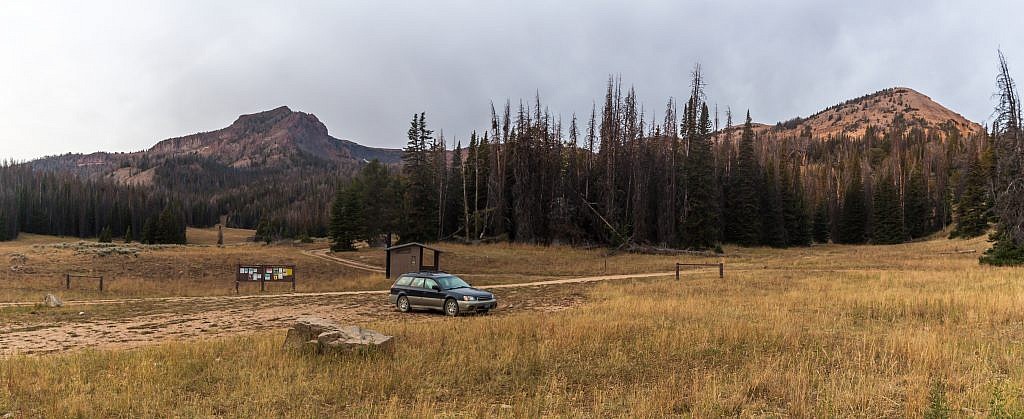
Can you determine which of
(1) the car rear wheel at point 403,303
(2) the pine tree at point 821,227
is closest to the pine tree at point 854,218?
(2) the pine tree at point 821,227

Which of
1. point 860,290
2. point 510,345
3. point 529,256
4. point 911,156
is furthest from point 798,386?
point 911,156

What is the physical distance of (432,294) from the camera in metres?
20.1

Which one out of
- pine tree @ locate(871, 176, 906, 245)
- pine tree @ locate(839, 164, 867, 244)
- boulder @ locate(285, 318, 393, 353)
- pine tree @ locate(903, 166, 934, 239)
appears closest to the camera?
boulder @ locate(285, 318, 393, 353)

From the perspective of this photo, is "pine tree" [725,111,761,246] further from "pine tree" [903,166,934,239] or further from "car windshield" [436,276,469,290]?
"car windshield" [436,276,469,290]

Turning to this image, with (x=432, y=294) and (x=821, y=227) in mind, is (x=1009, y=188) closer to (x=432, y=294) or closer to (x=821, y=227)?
(x=432, y=294)

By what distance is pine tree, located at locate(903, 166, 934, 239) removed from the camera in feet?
274

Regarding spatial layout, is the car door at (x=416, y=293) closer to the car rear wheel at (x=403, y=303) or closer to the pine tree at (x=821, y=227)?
the car rear wheel at (x=403, y=303)

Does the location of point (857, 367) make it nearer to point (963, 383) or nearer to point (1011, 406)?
point (963, 383)

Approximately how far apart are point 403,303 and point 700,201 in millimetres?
49902

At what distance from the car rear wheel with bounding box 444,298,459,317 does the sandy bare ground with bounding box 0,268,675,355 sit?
515mm

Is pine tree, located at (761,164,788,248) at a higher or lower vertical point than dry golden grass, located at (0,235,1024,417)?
higher

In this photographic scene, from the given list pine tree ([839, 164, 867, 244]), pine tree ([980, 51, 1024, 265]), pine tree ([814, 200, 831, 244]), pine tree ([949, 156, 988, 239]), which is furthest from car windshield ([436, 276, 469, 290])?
pine tree ([839, 164, 867, 244])

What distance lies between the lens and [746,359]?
9.85 m

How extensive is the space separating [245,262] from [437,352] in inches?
1689
